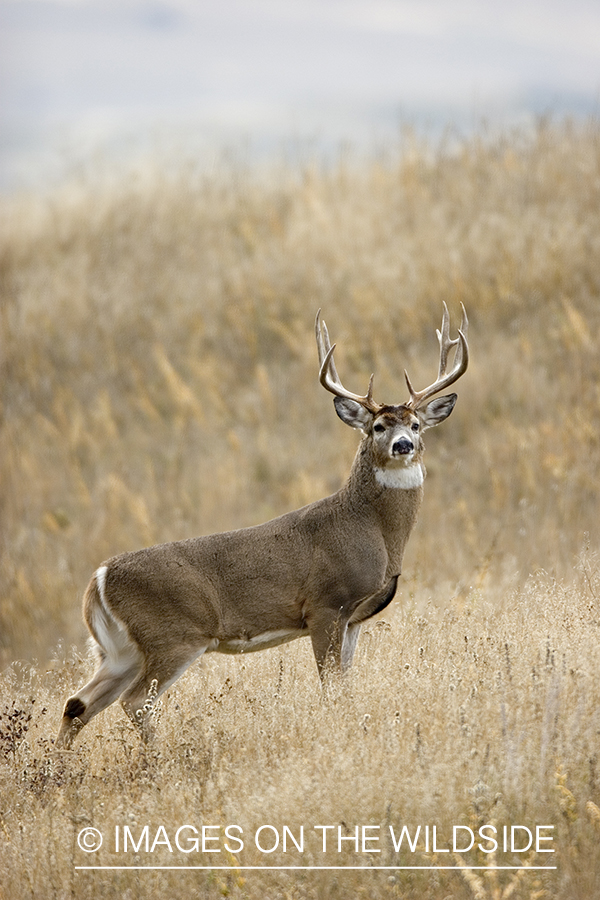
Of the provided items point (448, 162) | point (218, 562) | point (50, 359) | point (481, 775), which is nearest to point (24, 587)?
point (50, 359)

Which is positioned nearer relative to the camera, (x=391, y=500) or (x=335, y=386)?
(x=391, y=500)

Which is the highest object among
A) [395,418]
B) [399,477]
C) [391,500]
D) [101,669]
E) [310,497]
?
[395,418]

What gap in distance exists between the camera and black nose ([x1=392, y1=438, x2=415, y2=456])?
5.64 m

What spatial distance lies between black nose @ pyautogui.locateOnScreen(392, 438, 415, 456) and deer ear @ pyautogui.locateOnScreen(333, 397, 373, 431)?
1.41ft

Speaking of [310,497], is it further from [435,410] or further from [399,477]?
[399,477]

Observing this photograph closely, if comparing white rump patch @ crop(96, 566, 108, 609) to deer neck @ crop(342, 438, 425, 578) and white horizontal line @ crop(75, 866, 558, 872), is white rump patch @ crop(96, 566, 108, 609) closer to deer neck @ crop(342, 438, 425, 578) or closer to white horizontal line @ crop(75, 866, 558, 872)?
deer neck @ crop(342, 438, 425, 578)

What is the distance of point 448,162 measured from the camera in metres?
15.9

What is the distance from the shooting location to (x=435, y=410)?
6.21 m

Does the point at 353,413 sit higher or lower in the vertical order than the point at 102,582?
higher

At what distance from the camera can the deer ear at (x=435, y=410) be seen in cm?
616

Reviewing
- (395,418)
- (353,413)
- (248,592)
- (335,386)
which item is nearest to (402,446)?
(395,418)

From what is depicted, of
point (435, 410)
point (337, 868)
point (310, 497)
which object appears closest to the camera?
point (337, 868)

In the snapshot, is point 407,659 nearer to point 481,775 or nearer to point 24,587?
point 481,775

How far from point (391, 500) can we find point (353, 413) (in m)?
0.55
